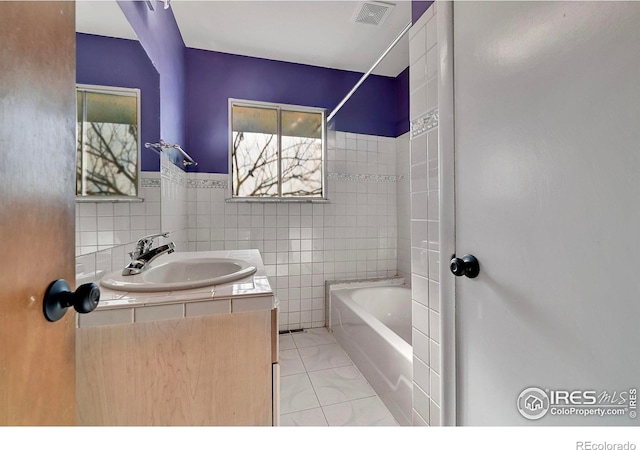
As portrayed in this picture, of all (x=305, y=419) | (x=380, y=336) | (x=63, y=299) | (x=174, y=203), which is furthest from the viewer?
(x=174, y=203)

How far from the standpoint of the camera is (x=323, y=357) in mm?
2043

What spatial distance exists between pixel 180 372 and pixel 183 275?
0.60m

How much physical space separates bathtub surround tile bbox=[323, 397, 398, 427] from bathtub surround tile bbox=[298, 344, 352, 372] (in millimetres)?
395

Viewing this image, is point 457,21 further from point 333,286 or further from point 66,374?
point 333,286

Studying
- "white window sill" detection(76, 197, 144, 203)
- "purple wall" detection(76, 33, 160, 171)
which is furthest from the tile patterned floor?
"purple wall" detection(76, 33, 160, 171)

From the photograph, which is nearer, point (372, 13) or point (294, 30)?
point (372, 13)

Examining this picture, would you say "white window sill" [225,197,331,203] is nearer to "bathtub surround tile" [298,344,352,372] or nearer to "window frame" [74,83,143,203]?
"window frame" [74,83,143,203]

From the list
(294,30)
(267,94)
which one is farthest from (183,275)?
(294,30)

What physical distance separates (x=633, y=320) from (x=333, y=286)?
6.77 feet

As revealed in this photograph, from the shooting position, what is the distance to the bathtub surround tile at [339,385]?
159 centimetres

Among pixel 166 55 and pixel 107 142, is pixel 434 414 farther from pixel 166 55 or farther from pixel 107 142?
pixel 166 55

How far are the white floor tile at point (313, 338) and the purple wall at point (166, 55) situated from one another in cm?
177

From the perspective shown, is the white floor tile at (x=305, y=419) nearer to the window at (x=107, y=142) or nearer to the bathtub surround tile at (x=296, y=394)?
the bathtub surround tile at (x=296, y=394)

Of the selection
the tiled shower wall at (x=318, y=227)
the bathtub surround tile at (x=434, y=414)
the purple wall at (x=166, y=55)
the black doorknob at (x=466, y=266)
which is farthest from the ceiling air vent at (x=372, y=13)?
the bathtub surround tile at (x=434, y=414)
